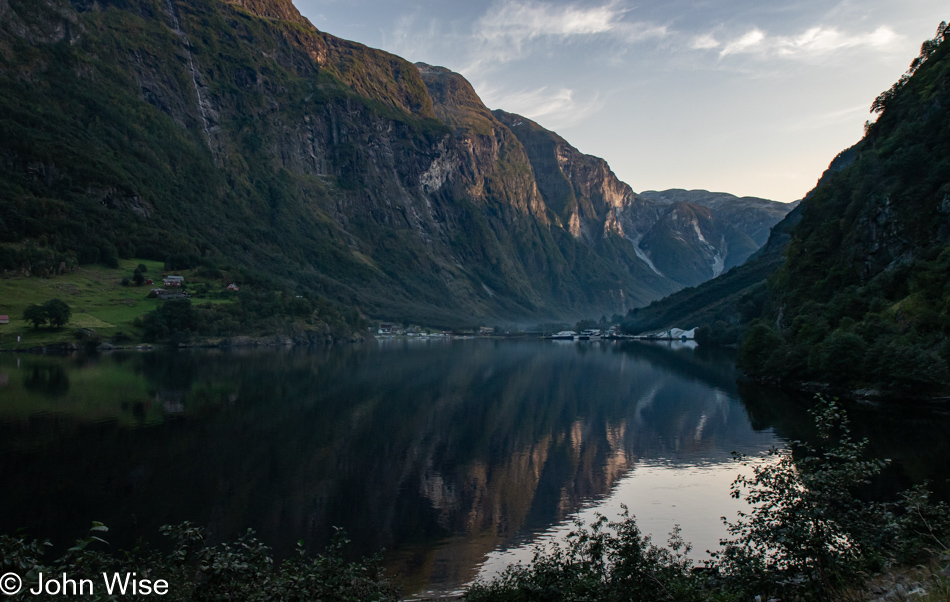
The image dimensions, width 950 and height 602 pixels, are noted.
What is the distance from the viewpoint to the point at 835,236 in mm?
78062

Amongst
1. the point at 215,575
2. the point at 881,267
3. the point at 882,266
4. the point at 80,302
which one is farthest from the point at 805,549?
the point at 80,302

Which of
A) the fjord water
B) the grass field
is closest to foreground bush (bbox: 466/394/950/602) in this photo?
the fjord water

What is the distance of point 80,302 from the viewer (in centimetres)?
12162

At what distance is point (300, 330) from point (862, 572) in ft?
520

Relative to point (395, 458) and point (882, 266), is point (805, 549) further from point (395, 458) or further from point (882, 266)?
point (882, 266)

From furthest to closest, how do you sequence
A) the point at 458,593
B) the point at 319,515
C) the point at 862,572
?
the point at 319,515 < the point at 458,593 < the point at 862,572

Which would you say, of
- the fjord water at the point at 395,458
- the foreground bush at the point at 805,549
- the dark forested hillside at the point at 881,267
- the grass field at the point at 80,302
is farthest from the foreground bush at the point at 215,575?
the grass field at the point at 80,302

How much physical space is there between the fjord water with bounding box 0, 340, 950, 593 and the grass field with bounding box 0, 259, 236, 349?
45390 millimetres

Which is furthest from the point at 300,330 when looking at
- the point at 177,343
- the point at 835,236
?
the point at 835,236

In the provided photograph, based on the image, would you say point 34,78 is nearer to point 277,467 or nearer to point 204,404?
point 204,404

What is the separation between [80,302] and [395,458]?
115 metres

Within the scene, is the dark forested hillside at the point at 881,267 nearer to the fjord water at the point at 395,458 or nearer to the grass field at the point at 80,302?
the fjord water at the point at 395,458

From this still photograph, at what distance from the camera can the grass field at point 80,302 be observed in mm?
106125

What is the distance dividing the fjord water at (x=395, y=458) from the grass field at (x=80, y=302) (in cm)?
4539
